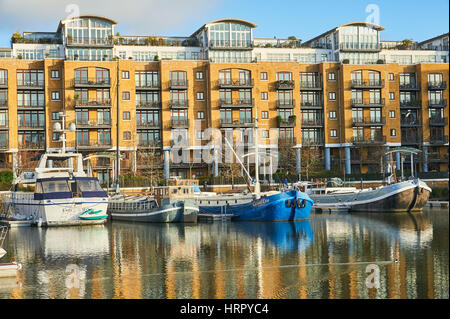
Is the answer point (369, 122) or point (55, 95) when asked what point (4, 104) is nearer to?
point (55, 95)

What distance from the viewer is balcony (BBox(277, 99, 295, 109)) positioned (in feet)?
265

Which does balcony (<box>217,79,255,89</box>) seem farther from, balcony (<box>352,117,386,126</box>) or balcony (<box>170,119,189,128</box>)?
balcony (<box>352,117,386,126</box>)

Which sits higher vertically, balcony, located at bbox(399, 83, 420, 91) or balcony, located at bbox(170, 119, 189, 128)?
balcony, located at bbox(399, 83, 420, 91)

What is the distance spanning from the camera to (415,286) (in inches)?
790

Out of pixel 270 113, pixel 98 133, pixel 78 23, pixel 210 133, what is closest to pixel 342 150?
pixel 270 113

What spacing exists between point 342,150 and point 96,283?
6515 centimetres

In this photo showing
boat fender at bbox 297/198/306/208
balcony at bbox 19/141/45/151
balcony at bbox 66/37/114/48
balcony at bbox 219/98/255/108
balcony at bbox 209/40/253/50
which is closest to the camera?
boat fender at bbox 297/198/306/208

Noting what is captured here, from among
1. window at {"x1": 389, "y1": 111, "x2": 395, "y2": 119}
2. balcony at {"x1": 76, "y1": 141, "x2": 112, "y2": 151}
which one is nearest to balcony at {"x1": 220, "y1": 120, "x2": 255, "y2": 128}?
balcony at {"x1": 76, "y1": 141, "x2": 112, "y2": 151}

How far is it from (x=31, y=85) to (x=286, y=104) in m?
31.7

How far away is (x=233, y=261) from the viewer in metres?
26.5

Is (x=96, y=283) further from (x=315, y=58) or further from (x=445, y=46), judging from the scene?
(x=445, y=46)

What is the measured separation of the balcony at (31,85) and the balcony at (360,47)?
39.1 metres

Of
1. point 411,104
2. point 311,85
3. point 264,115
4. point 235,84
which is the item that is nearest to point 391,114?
point 411,104

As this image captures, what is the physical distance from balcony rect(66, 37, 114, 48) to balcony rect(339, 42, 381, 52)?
100 ft
